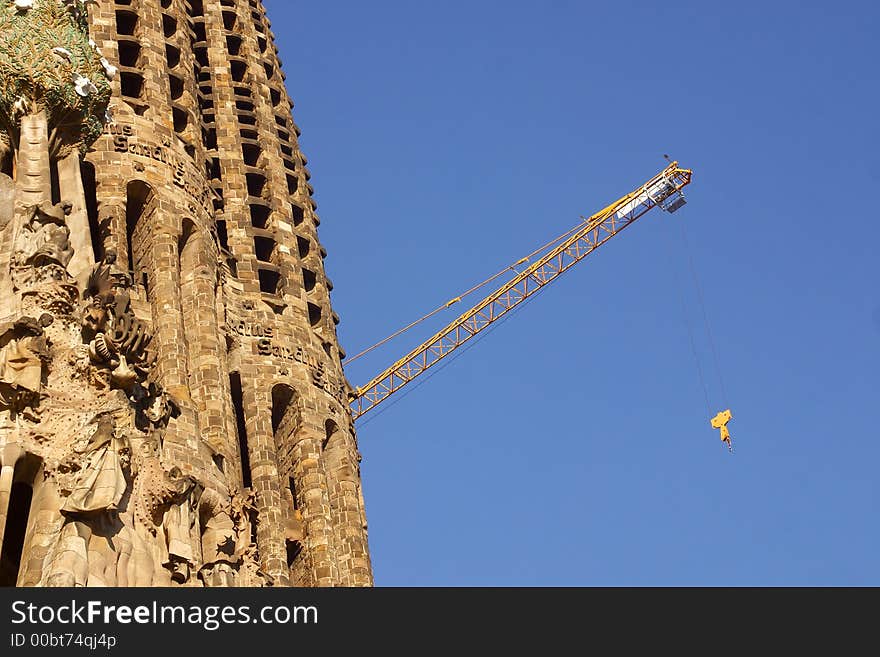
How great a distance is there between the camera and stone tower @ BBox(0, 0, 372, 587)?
4109cm

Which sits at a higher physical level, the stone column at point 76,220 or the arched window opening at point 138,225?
the arched window opening at point 138,225

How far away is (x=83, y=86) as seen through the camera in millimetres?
46406

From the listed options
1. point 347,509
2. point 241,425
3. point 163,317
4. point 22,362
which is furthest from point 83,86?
point 347,509

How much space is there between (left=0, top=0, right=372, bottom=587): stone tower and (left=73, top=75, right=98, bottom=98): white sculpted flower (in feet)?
0.37

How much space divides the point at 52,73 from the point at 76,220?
2.65m

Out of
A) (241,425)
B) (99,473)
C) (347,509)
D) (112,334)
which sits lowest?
(99,473)

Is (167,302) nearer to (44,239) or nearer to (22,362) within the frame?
(44,239)

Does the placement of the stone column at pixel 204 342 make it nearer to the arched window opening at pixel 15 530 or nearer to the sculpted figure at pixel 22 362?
the sculpted figure at pixel 22 362

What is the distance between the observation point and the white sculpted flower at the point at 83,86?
46344mm

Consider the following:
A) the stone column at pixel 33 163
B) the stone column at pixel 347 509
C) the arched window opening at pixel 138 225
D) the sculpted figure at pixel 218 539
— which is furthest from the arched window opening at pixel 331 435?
the stone column at pixel 33 163

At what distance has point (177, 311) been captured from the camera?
2245 inches

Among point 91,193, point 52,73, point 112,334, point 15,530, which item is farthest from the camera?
point 91,193

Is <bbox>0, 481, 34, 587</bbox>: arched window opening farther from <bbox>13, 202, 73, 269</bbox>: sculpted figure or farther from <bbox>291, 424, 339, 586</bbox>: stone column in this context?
<bbox>291, 424, 339, 586</bbox>: stone column
